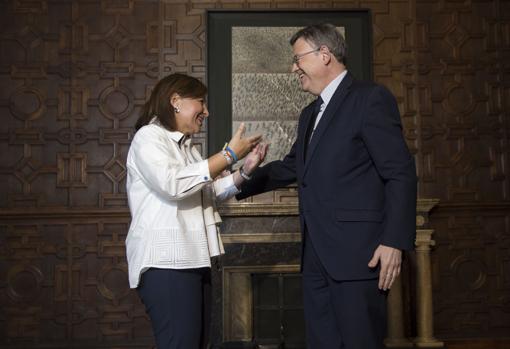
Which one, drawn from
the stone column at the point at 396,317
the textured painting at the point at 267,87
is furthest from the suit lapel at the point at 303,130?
the stone column at the point at 396,317

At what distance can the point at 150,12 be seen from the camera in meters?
4.62

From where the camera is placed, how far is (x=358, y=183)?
7.05 feet

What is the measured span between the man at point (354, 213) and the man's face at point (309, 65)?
11 cm

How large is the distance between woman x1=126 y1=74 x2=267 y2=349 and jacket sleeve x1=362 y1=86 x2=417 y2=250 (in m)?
0.51

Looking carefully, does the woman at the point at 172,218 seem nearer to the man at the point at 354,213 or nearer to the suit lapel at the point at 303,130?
the suit lapel at the point at 303,130

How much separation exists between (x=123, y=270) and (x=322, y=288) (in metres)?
2.55

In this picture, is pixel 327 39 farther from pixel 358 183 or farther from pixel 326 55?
pixel 358 183


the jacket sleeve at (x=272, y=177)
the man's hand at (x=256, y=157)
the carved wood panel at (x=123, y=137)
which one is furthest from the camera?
the carved wood panel at (x=123, y=137)

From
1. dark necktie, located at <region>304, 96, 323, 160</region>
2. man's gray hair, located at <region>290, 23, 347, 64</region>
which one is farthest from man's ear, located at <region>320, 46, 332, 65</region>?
dark necktie, located at <region>304, 96, 323, 160</region>

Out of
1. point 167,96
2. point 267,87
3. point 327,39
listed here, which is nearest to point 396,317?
point 267,87

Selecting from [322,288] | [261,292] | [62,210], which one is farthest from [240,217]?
[322,288]

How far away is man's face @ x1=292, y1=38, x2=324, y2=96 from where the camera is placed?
2.39 meters

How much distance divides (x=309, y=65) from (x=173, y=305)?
1.08 meters

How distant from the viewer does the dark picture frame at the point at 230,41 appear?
457cm
